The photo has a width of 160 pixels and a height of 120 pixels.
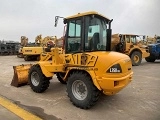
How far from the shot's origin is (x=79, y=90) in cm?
591

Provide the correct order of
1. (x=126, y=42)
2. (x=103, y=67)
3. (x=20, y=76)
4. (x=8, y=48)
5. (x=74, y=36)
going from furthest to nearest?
(x=8, y=48), (x=126, y=42), (x=20, y=76), (x=74, y=36), (x=103, y=67)

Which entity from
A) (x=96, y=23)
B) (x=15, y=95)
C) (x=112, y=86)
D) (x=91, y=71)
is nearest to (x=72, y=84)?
(x=91, y=71)

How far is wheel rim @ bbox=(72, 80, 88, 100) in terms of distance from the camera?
5.79m

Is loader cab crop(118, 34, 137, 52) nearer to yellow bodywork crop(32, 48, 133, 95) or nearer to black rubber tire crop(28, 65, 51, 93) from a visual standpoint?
black rubber tire crop(28, 65, 51, 93)

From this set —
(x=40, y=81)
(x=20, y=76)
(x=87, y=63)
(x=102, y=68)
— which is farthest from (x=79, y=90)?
(x=20, y=76)

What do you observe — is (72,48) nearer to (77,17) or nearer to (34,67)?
(77,17)

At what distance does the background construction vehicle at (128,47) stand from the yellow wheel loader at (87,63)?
8.75 m

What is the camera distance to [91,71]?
5547 millimetres

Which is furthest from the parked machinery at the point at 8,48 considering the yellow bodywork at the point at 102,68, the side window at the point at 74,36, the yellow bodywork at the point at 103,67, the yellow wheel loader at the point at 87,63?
the yellow bodywork at the point at 102,68

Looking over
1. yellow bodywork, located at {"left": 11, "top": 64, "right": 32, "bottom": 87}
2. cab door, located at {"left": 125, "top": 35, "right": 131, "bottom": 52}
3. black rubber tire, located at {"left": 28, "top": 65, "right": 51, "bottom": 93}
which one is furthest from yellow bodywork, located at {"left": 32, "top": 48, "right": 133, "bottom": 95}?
cab door, located at {"left": 125, "top": 35, "right": 131, "bottom": 52}

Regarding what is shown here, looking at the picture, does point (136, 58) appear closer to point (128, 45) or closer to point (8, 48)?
point (128, 45)

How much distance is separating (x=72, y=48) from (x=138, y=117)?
243 centimetres

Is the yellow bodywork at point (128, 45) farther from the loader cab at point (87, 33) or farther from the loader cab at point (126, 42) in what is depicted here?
the loader cab at point (87, 33)

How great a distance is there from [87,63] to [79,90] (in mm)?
748
